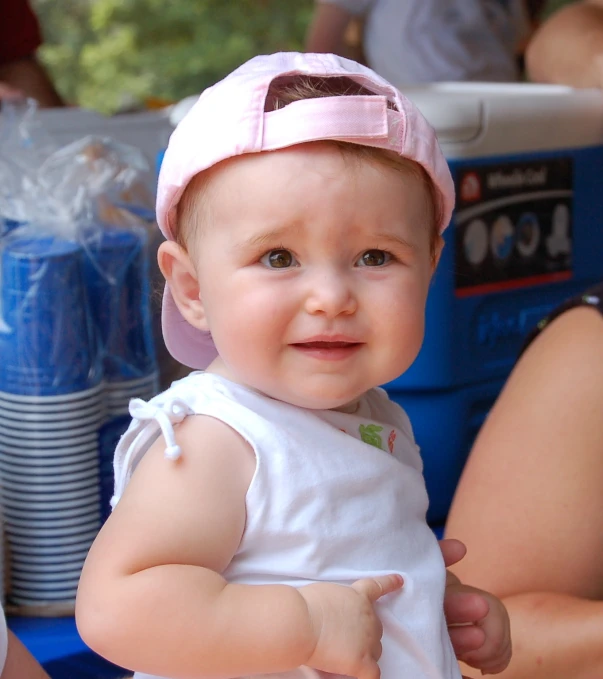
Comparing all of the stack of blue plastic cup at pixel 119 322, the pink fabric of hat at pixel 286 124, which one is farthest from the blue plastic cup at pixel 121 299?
the pink fabric of hat at pixel 286 124

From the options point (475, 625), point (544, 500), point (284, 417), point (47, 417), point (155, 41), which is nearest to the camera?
point (284, 417)

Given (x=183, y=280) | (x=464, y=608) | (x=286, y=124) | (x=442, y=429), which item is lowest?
(x=442, y=429)

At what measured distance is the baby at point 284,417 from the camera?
66 cm

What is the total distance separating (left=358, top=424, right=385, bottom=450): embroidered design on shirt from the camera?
2.65ft

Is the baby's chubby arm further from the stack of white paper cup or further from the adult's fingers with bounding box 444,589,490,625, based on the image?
the stack of white paper cup

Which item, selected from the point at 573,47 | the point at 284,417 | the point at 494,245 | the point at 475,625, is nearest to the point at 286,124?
the point at 284,417

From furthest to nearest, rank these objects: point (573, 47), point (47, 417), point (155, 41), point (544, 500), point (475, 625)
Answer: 1. point (155, 41)
2. point (573, 47)
3. point (47, 417)
4. point (544, 500)
5. point (475, 625)

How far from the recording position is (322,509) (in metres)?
0.72

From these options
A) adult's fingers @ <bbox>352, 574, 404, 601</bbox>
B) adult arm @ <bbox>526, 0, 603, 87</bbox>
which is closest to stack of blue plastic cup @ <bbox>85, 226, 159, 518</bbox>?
adult's fingers @ <bbox>352, 574, 404, 601</bbox>

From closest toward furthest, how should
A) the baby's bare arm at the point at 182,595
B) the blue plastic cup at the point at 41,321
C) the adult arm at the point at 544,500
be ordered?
the baby's bare arm at the point at 182,595, the adult arm at the point at 544,500, the blue plastic cup at the point at 41,321

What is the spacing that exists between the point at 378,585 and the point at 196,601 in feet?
0.47

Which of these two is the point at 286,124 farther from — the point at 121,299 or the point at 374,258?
the point at 121,299

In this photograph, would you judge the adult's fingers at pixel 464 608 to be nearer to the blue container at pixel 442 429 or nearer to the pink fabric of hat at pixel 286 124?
the pink fabric of hat at pixel 286 124

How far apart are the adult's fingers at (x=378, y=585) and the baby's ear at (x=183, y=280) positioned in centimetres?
24
